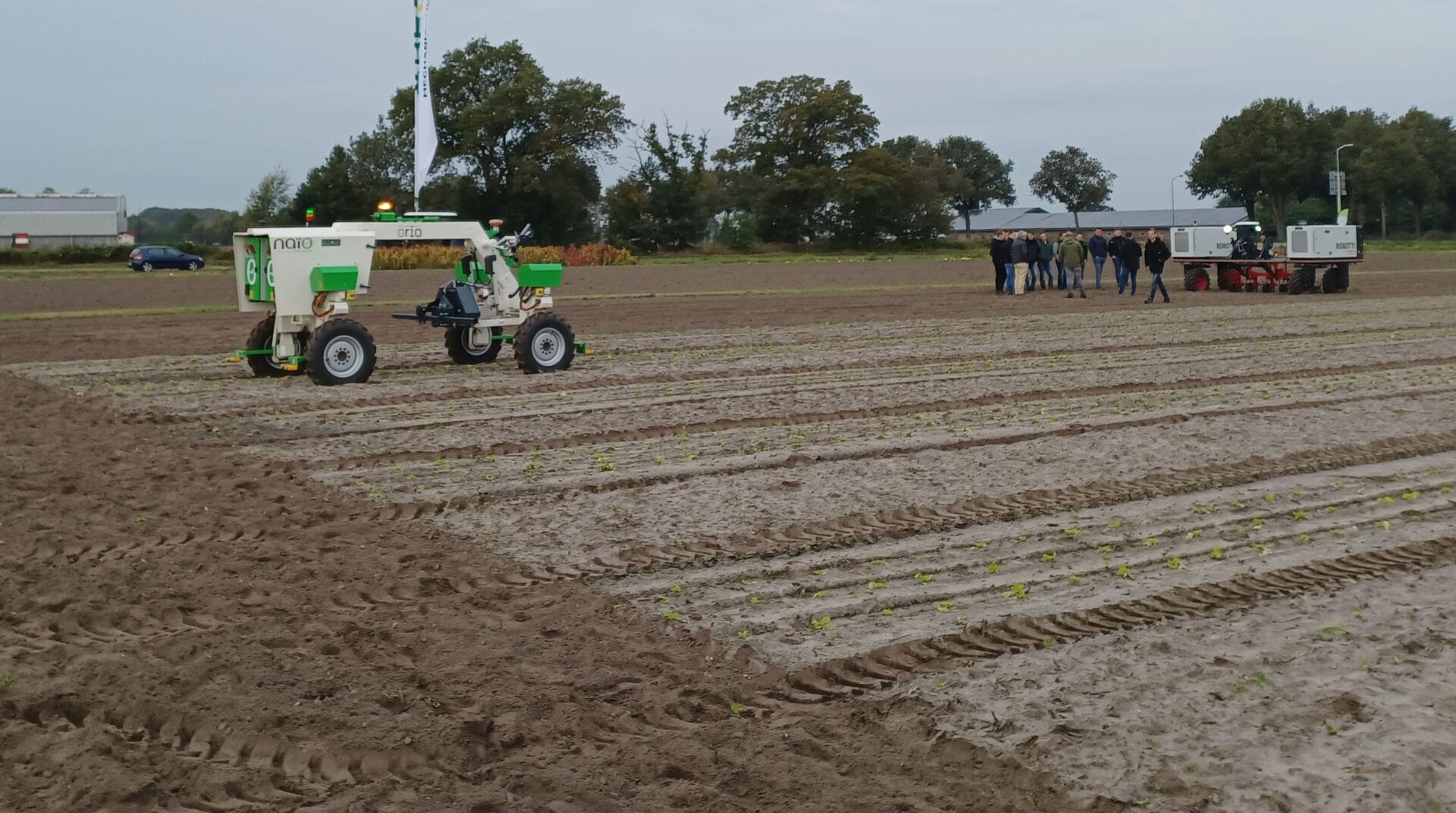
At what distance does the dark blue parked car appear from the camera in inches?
2073

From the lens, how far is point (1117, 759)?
5078 mm

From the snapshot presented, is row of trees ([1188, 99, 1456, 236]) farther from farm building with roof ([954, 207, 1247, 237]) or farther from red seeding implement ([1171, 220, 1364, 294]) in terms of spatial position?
red seeding implement ([1171, 220, 1364, 294])

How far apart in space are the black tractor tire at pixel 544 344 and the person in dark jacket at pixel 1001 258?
18.7 metres

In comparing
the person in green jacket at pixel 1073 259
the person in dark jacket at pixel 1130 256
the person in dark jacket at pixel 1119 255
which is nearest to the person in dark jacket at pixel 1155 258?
the person in dark jacket at pixel 1130 256

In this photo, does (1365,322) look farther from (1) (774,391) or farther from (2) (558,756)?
(2) (558,756)

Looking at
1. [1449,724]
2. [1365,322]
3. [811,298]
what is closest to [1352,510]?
[1449,724]

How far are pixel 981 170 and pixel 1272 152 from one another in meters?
47.4

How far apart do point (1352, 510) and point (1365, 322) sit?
1674 centimetres

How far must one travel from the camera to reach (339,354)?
15.8 m

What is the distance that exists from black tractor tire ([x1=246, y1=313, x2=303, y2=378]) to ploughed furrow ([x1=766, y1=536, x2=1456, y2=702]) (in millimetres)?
11808

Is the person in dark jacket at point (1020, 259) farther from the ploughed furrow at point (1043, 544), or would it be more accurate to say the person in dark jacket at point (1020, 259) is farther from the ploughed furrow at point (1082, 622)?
the ploughed furrow at point (1082, 622)

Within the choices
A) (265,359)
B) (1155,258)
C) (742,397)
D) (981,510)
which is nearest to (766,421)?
(742,397)

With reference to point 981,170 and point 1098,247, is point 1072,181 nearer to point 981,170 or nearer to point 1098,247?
point 981,170

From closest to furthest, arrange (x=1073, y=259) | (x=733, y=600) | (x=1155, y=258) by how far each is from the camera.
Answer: (x=733, y=600), (x=1155, y=258), (x=1073, y=259)
